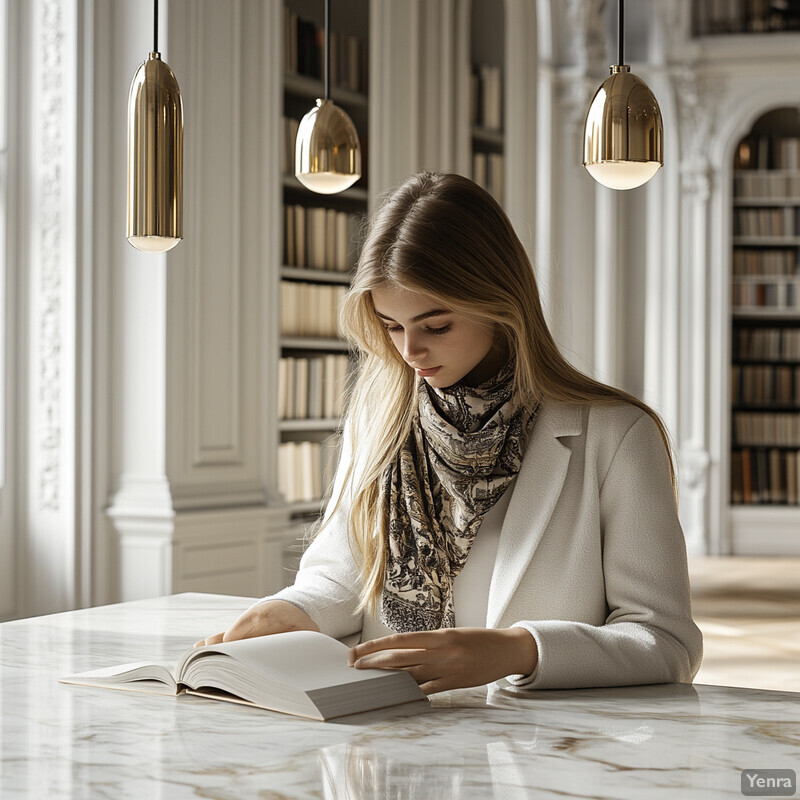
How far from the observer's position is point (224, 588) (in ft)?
12.9

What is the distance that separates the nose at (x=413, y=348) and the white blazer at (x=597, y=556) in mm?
208

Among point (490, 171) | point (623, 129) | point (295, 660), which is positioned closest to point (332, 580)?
point (295, 660)

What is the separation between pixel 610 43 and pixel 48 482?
5982mm

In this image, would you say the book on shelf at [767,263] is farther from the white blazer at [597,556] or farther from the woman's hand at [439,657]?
the woman's hand at [439,657]

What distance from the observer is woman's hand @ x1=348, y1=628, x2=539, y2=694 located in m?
1.36

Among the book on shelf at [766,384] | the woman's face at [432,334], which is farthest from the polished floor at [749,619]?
the woman's face at [432,334]

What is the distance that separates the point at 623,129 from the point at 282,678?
0.89 meters

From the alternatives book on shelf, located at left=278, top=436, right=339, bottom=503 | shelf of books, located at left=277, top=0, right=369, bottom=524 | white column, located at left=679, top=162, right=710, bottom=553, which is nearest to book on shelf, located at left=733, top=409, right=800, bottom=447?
white column, located at left=679, top=162, right=710, bottom=553

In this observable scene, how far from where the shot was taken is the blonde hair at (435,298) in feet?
5.45

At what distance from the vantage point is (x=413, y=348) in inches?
66.8

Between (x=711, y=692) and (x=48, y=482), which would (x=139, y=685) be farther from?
(x=48, y=482)

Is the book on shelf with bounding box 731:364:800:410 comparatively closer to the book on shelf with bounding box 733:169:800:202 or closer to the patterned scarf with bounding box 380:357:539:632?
the book on shelf with bounding box 733:169:800:202

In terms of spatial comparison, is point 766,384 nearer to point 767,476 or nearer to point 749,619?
point 767,476

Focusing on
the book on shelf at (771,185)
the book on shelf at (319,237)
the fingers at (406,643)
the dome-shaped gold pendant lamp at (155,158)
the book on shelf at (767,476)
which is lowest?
the book on shelf at (767,476)
